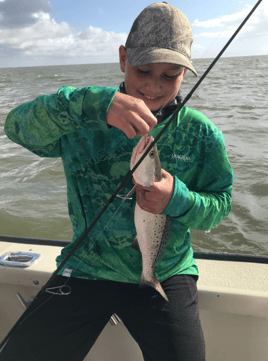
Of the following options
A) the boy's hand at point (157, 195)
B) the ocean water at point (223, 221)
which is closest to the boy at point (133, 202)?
the boy's hand at point (157, 195)

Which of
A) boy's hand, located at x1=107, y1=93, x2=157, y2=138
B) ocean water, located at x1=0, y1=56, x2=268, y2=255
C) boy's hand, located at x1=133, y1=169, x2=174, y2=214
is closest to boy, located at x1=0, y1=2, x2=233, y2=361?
boy's hand, located at x1=133, y1=169, x2=174, y2=214

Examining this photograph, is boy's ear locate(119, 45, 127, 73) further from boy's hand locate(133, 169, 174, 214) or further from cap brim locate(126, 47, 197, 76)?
boy's hand locate(133, 169, 174, 214)

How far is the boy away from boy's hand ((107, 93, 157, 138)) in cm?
13

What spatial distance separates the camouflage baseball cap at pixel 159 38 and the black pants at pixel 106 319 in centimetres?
125

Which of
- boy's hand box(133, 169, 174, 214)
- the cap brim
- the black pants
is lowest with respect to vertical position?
the black pants

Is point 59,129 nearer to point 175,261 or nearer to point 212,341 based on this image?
point 175,261

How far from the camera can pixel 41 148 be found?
170cm

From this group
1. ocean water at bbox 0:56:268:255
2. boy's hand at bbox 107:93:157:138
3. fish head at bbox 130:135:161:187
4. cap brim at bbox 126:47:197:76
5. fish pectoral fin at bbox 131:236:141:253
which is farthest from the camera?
ocean water at bbox 0:56:268:255

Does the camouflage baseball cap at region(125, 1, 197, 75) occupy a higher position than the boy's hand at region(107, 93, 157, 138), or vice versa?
the camouflage baseball cap at region(125, 1, 197, 75)

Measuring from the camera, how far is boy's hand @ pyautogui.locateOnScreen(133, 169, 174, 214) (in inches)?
56.7

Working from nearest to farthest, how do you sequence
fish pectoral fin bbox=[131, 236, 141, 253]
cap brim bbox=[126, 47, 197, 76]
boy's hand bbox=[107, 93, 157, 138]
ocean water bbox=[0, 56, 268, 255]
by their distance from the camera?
1. boy's hand bbox=[107, 93, 157, 138]
2. cap brim bbox=[126, 47, 197, 76]
3. fish pectoral fin bbox=[131, 236, 141, 253]
4. ocean water bbox=[0, 56, 268, 255]

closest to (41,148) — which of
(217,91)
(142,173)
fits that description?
(142,173)

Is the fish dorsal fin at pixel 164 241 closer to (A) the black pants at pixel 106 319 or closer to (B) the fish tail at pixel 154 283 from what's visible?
(B) the fish tail at pixel 154 283

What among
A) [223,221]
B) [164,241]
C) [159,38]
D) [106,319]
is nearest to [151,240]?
[164,241]
